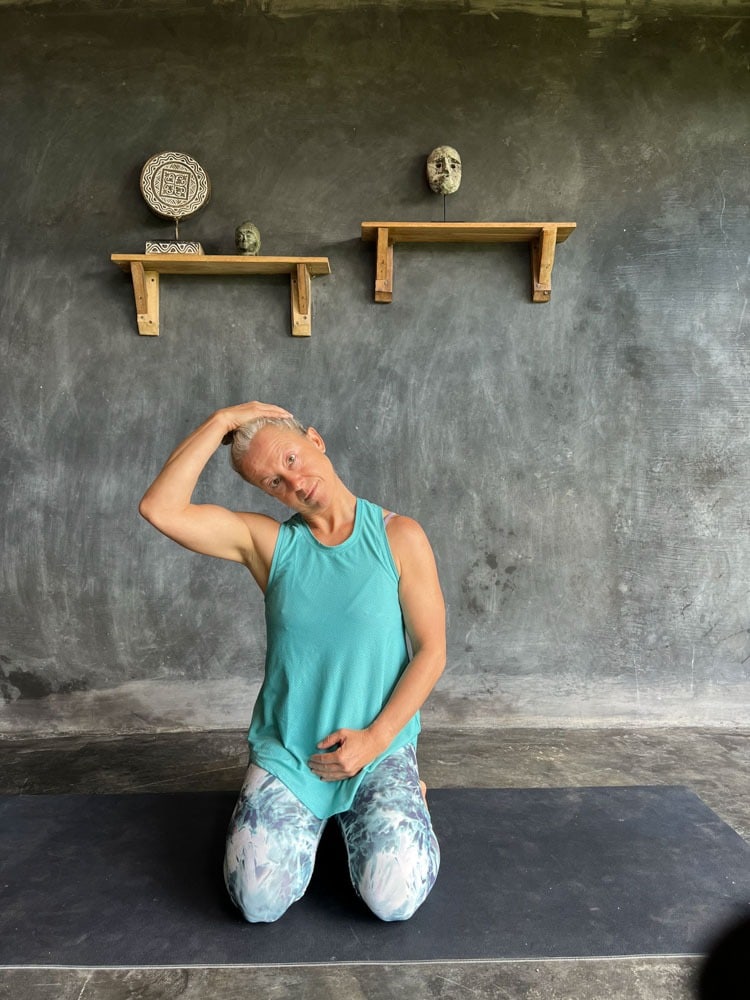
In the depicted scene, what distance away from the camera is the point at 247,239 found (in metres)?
3.14

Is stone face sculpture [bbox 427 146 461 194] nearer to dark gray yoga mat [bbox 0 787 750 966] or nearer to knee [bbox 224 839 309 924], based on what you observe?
dark gray yoga mat [bbox 0 787 750 966]

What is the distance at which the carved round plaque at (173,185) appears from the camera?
10.4ft

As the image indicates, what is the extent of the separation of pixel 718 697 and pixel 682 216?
204cm

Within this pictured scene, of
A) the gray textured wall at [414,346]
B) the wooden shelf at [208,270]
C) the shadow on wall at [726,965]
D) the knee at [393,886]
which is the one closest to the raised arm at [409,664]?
the knee at [393,886]

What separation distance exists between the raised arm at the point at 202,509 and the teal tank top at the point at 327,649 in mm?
85

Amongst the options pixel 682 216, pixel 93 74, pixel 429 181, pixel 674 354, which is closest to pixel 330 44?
pixel 429 181

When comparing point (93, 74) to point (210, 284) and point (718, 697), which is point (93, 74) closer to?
point (210, 284)

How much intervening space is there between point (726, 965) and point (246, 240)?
9.19 ft

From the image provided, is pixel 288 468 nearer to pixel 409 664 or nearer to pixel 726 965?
pixel 409 664

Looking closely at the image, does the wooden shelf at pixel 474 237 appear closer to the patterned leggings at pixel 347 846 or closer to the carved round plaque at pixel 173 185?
the carved round plaque at pixel 173 185

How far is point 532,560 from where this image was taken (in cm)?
334

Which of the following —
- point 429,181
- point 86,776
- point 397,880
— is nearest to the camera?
point 397,880

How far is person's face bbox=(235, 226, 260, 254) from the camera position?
3.14 m

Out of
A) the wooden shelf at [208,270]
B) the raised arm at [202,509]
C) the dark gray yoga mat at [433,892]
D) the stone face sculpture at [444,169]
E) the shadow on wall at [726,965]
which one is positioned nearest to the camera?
the shadow on wall at [726,965]
